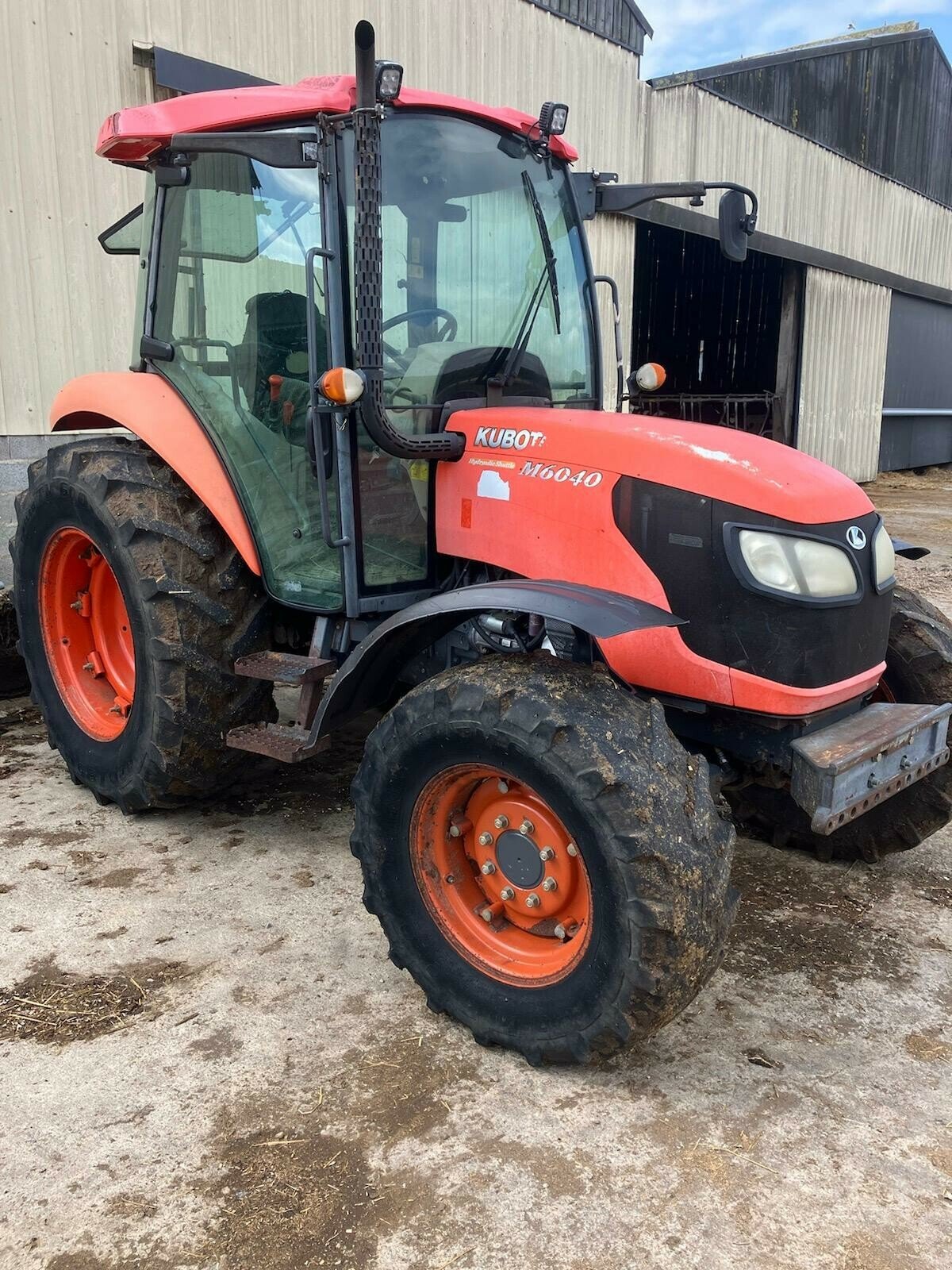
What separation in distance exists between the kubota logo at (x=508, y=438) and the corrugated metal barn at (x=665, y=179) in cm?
387

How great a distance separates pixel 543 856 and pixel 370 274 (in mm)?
1599

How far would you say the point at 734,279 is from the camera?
61.7 ft

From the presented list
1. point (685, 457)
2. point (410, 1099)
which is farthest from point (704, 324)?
point (410, 1099)

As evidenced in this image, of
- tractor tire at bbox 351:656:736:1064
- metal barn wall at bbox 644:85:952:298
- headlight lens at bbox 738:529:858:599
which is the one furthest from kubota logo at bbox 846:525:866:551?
metal barn wall at bbox 644:85:952:298

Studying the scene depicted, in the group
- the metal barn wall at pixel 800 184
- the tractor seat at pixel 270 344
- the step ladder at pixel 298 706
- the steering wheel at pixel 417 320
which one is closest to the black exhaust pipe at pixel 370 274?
the steering wheel at pixel 417 320

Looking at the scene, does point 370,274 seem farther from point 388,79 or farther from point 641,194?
point 641,194

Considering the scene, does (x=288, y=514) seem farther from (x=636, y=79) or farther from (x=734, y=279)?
(x=734, y=279)

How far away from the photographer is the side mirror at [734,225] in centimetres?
315

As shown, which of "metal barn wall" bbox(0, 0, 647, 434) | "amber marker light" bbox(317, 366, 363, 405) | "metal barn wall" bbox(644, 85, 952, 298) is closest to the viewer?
"amber marker light" bbox(317, 366, 363, 405)

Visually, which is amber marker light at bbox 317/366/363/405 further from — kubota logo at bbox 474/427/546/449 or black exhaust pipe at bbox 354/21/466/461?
kubota logo at bbox 474/427/546/449

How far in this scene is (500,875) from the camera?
2.73m

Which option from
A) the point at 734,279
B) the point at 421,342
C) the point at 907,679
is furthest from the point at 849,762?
the point at 734,279

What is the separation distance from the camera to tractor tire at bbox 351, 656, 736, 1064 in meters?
2.30

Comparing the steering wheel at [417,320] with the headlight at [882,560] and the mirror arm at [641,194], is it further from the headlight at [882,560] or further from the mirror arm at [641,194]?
the headlight at [882,560]
